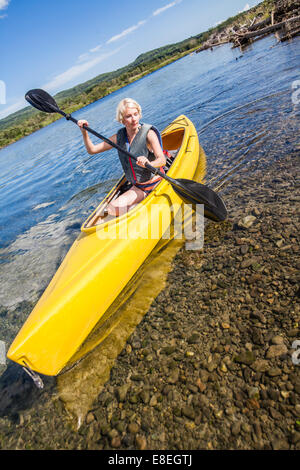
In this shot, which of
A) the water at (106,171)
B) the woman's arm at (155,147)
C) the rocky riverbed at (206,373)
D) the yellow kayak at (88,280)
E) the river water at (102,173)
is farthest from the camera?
the water at (106,171)

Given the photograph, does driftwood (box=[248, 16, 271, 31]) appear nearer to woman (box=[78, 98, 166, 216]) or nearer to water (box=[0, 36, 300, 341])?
water (box=[0, 36, 300, 341])

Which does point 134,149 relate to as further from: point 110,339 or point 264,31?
point 264,31

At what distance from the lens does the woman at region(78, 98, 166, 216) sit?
3977 millimetres

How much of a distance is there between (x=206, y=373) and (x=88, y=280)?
1.54 meters

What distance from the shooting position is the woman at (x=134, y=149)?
398 cm

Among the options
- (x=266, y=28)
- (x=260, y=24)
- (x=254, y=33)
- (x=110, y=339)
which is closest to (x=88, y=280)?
(x=110, y=339)

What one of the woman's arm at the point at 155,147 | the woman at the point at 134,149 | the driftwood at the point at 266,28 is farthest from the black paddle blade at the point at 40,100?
the driftwood at the point at 266,28

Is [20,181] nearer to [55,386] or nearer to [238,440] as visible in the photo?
[55,386]

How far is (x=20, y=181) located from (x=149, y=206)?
12863 mm

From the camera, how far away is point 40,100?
4762 millimetres

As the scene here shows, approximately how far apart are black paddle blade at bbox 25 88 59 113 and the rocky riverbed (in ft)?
12.1

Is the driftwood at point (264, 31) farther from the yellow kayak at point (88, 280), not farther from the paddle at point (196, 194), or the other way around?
the yellow kayak at point (88, 280)

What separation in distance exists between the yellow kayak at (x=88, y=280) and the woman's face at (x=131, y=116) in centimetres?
103

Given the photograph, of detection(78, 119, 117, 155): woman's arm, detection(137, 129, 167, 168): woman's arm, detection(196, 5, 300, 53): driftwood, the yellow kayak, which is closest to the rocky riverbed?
the yellow kayak
